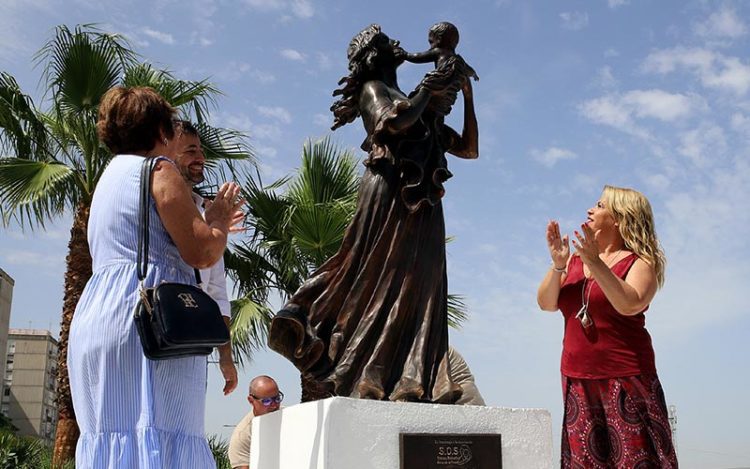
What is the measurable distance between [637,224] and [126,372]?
230 cm

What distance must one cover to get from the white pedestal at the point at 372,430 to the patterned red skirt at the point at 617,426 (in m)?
0.16

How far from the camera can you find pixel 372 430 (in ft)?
9.93

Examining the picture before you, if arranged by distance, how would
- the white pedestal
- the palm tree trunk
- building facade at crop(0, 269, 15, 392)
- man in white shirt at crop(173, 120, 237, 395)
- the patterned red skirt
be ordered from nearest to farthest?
the white pedestal
the patterned red skirt
man in white shirt at crop(173, 120, 237, 395)
the palm tree trunk
building facade at crop(0, 269, 15, 392)

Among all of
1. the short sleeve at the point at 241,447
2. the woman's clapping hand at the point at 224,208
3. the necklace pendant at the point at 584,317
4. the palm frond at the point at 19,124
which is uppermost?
the palm frond at the point at 19,124

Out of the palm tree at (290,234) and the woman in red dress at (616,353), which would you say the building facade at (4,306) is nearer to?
the palm tree at (290,234)

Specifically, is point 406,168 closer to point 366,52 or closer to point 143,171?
point 366,52

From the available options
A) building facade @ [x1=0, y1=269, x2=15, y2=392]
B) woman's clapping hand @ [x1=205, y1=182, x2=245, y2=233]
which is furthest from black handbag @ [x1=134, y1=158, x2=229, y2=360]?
building facade @ [x1=0, y1=269, x2=15, y2=392]

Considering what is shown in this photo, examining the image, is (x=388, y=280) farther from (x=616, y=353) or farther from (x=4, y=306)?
(x=4, y=306)

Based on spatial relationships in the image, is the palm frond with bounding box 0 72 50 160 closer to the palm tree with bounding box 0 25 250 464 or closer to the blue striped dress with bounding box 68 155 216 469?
the palm tree with bounding box 0 25 250 464

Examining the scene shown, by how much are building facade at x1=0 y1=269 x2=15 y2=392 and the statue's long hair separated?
2090 inches

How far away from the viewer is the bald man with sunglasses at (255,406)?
475cm

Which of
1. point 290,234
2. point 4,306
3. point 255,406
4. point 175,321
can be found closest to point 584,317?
point 175,321

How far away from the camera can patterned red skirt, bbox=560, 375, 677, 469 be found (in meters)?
3.11

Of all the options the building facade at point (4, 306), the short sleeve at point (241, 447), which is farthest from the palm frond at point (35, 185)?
the building facade at point (4, 306)
